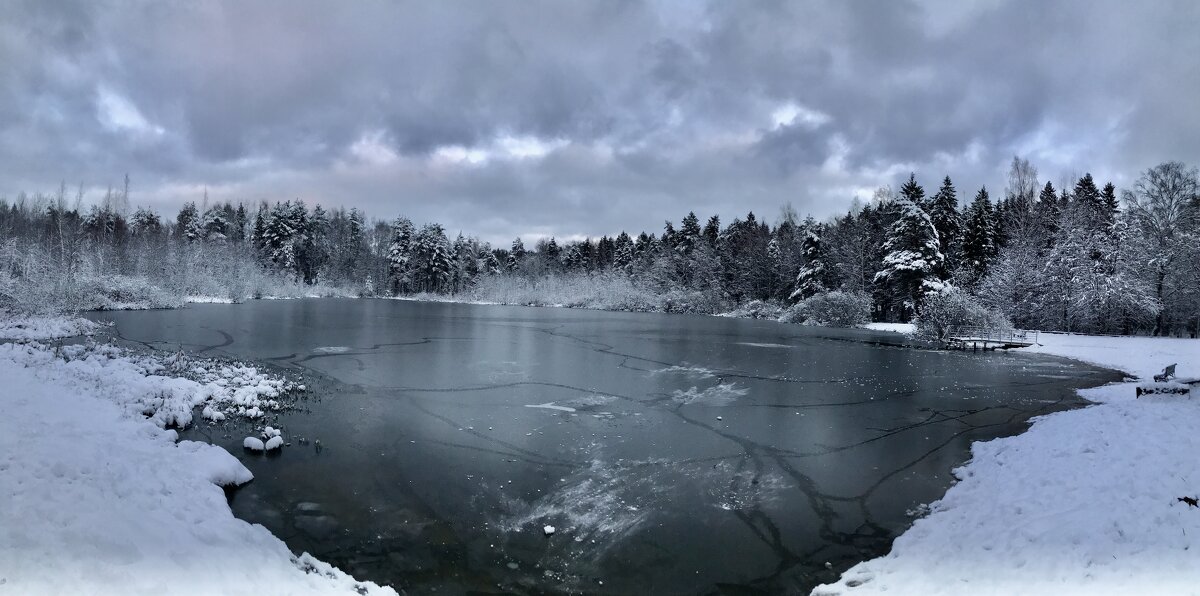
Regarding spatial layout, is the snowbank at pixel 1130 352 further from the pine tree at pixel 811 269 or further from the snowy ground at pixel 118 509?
the snowy ground at pixel 118 509

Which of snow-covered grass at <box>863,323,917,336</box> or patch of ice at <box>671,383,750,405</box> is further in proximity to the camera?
snow-covered grass at <box>863,323,917,336</box>

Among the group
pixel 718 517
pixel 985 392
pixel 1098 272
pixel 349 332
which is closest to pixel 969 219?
pixel 1098 272

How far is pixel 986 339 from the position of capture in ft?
93.9

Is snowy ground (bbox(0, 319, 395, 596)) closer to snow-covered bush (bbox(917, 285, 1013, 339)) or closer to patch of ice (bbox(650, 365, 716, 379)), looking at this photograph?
patch of ice (bbox(650, 365, 716, 379))

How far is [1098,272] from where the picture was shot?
106ft

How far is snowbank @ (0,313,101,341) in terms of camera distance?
61.4 feet

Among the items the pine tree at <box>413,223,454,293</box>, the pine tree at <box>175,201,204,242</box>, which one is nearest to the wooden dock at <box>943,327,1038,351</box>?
the pine tree at <box>413,223,454,293</box>

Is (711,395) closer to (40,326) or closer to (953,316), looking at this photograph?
(953,316)

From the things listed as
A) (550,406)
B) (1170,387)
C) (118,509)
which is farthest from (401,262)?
(1170,387)

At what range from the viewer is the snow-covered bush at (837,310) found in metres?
40.8

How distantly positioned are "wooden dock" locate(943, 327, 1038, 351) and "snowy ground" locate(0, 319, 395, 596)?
29.1 meters

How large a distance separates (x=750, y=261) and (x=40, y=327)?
170ft

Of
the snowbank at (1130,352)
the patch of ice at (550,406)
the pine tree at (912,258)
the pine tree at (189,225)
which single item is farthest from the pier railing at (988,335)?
the pine tree at (189,225)

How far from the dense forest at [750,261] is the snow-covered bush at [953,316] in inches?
11.9
